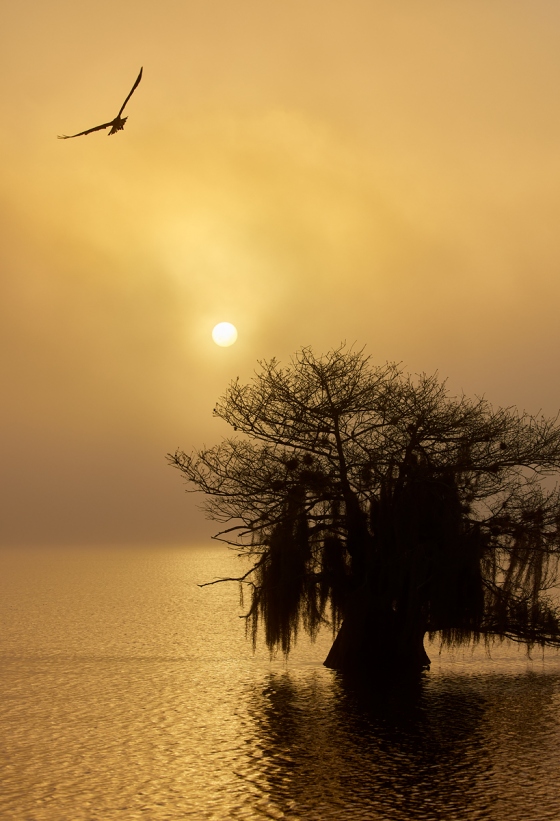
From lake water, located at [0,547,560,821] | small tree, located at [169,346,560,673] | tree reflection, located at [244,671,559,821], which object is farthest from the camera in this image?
small tree, located at [169,346,560,673]

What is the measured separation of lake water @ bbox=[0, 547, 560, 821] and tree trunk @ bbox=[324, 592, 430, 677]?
3.38 feet

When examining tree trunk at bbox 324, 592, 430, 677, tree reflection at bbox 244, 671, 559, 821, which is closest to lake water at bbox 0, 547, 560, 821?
tree reflection at bbox 244, 671, 559, 821

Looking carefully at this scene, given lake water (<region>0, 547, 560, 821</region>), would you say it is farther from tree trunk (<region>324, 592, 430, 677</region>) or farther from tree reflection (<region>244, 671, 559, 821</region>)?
tree trunk (<region>324, 592, 430, 677</region>)

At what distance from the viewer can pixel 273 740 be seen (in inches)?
1031

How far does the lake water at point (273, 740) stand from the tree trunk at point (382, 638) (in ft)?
3.38

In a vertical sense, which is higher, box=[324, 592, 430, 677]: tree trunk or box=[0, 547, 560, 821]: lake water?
box=[324, 592, 430, 677]: tree trunk

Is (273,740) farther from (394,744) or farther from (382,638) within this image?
(382,638)

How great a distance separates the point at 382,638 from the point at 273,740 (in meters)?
8.09

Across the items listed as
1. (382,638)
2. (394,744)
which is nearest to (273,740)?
(394,744)

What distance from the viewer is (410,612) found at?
32469 millimetres

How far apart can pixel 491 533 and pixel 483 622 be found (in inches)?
124

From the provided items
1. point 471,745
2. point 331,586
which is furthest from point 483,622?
point 471,745

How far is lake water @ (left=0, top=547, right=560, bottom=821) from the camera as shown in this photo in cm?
2042

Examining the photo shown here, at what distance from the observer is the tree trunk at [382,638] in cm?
3294
